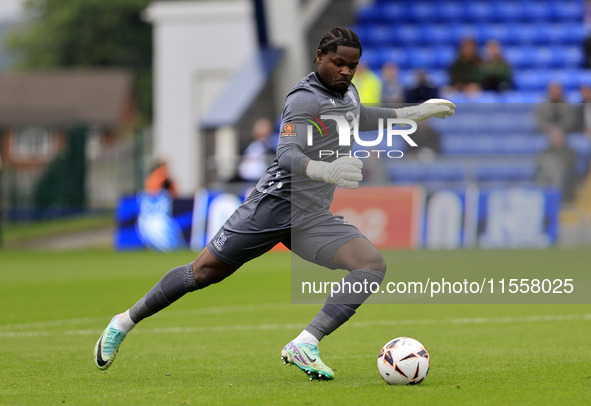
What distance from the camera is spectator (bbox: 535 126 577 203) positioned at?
19.0m

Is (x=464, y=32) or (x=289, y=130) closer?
(x=289, y=130)

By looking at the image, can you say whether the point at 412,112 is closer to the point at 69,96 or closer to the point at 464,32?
the point at 464,32

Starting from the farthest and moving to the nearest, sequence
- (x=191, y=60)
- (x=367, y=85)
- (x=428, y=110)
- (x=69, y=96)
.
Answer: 1. (x=69, y=96)
2. (x=191, y=60)
3. (x=367, y=85)
4. (x=428, y=110)

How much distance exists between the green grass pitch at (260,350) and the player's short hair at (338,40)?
2039 millimetres

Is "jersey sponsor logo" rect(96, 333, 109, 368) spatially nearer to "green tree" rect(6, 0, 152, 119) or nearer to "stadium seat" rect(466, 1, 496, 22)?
"stadium seat" rect(466, 1, 496, 22)

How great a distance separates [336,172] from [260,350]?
242 centimetres

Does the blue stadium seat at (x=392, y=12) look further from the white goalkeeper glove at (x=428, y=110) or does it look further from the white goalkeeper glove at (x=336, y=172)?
the white goalkeeper glove at (x=336, y=172)

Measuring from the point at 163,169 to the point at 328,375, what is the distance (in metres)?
15.0

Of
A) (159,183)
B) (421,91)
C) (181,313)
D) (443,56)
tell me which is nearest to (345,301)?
(181,313)

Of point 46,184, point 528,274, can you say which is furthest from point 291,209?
point 46,184

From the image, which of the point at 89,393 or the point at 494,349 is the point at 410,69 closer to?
the point at 494,349

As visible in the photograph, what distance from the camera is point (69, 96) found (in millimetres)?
78250

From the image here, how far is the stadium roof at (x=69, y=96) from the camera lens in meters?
76.5

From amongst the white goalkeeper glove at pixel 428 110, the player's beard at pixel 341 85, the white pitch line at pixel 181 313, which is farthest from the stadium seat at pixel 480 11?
Answer: the player's beard at pixel 341 85
